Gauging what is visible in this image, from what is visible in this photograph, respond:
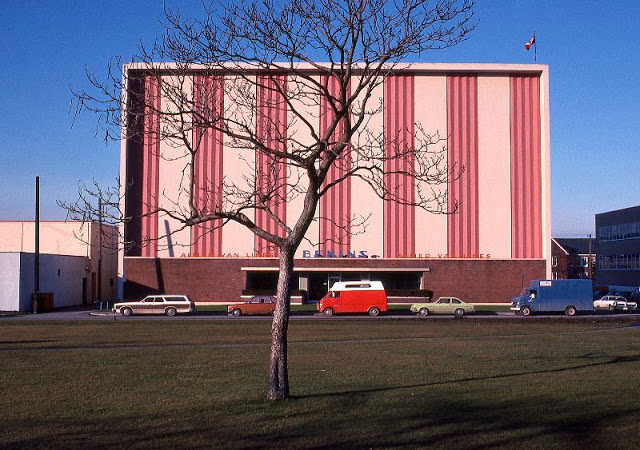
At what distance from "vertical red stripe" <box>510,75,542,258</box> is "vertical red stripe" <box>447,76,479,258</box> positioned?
3.15 m

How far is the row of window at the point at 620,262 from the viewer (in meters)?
85.7

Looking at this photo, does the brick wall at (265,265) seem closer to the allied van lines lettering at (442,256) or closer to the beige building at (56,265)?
the allied van lines lettering at (442,256)

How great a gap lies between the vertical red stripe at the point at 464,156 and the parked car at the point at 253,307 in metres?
16.8

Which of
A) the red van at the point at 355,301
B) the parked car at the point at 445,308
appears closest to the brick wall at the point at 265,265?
the parked car at the point at 445,308

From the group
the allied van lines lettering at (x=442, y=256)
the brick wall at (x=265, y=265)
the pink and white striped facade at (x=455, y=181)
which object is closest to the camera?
the pink and white striped facade at (x=455, y=181)

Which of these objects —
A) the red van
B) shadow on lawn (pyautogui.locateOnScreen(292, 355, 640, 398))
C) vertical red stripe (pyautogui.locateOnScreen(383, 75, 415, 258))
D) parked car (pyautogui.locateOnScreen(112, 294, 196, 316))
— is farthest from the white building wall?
shadow on lawn (pyautogui.locateOnScreen(292, 355, 640, 398))

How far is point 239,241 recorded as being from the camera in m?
58.0

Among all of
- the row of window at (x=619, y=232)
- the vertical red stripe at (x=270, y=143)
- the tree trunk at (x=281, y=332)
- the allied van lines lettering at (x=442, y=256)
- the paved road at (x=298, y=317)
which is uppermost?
the row of window at (x=619, y=232)

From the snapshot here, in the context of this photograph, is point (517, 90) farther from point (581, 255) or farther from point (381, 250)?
point (581, 255)

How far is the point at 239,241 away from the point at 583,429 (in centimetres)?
4887

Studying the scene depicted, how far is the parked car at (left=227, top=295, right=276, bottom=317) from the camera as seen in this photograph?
157 ft

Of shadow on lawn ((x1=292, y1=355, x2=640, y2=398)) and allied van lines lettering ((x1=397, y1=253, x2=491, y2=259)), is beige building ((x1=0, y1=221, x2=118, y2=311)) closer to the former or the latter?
allied van lines lettering ((x1=397, y1=253, x2=491, y2=259))

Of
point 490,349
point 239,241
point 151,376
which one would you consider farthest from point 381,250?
point 151,376

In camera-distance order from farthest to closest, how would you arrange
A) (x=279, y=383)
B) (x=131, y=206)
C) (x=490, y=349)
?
(x=131, y=206) < (x=490, y=349) < (x=279, y=383)
